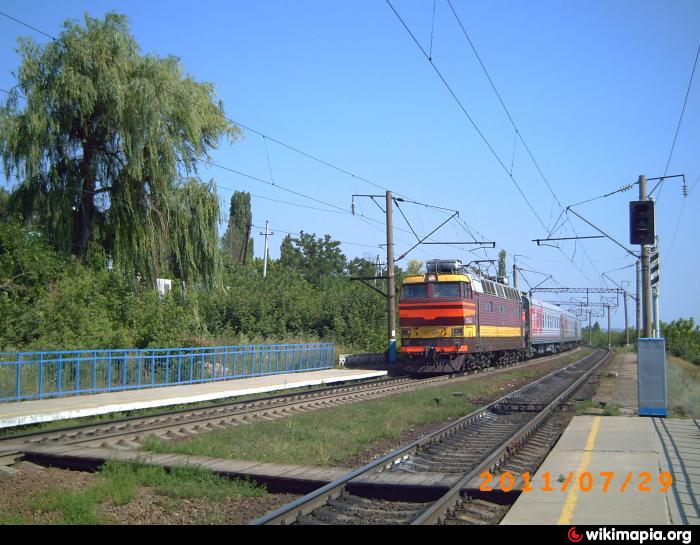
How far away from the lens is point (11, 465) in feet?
31.0

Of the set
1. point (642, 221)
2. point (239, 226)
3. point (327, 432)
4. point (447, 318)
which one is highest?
point (239, 226)

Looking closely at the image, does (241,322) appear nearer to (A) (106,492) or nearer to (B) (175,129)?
(B) (175,129)

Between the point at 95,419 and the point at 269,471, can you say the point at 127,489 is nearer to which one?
the point at 269,471

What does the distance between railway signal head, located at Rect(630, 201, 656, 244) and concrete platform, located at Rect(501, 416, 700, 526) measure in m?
3.74

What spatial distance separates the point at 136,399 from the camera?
15586 mm

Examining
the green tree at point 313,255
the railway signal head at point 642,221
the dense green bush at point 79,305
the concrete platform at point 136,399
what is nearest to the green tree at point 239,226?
the green tree at point 313,255

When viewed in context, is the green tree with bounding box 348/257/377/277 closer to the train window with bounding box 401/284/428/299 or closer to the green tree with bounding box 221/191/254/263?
the green tree with bounding box 221/191/254/263

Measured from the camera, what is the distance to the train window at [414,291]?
88.2ft

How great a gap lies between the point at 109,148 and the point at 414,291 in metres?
12.6

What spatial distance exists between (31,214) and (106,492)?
17029mm

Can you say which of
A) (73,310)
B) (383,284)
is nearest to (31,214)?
(73,310)

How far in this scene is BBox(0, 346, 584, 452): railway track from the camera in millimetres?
10992
